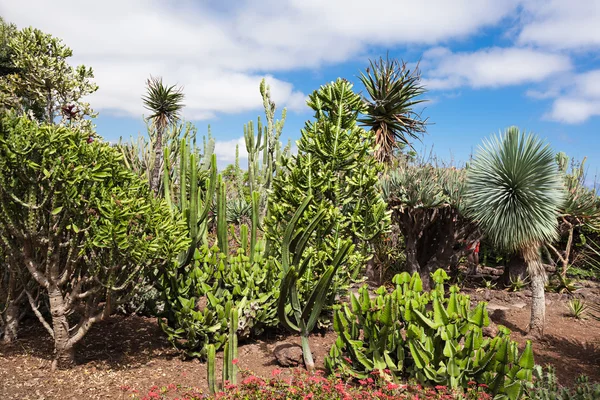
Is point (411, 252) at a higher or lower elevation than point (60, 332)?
higher

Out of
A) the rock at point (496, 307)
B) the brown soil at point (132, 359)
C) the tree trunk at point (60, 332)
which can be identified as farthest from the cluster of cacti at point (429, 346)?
the rock at point (496, 307)

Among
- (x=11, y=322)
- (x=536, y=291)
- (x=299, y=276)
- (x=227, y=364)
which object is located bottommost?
(x=227, y=364)

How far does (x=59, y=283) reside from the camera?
5.17m

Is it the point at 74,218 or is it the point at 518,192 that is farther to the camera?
the point at 518,192

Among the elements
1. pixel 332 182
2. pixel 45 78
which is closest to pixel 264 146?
pixel 332 182

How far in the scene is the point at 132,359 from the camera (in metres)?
5.71

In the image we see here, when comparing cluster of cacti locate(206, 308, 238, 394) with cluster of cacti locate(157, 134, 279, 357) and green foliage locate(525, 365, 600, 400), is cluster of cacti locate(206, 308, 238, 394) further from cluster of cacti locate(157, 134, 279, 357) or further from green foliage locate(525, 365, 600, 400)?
green foliage locate(525, 365, 600, 400)

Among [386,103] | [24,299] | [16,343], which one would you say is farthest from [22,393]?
[386,103]

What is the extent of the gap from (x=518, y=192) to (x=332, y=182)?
314 cm

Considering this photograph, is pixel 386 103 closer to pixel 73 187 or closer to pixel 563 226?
pixel 563 226

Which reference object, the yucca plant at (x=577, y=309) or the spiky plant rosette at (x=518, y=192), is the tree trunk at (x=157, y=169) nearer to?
the spiky plant rosette at (x=518, y=192)

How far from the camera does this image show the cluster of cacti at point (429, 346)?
4.24 m

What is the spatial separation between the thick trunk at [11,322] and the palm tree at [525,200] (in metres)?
6.92

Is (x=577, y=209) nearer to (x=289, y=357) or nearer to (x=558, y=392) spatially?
(x=558, y=392)
